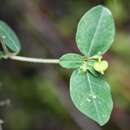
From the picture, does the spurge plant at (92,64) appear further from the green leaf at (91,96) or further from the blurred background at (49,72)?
the blurred background at (49,72)

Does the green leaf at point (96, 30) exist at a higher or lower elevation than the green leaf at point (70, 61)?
higher

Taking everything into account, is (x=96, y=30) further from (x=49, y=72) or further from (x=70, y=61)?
(x=49, y=72)

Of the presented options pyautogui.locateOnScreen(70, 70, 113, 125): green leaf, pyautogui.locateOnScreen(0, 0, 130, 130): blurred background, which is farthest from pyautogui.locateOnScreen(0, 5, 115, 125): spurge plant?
pyautogui.locateOnScreen(0, 0, 130, 130): blurred background

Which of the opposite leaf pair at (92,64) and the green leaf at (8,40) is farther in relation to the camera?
the green leaf at (8,40)

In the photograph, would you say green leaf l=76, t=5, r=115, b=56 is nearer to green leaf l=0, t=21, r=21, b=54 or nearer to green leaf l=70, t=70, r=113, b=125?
green leaf l=70, t=70, r=113, b=125

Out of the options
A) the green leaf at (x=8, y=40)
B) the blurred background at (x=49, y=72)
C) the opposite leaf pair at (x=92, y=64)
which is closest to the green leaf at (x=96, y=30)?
the opposite leaf pair at (x=92, y=64)

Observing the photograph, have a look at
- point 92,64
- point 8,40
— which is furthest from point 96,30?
point 8,40

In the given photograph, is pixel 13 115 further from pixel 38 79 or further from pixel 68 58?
pixel 68 58
